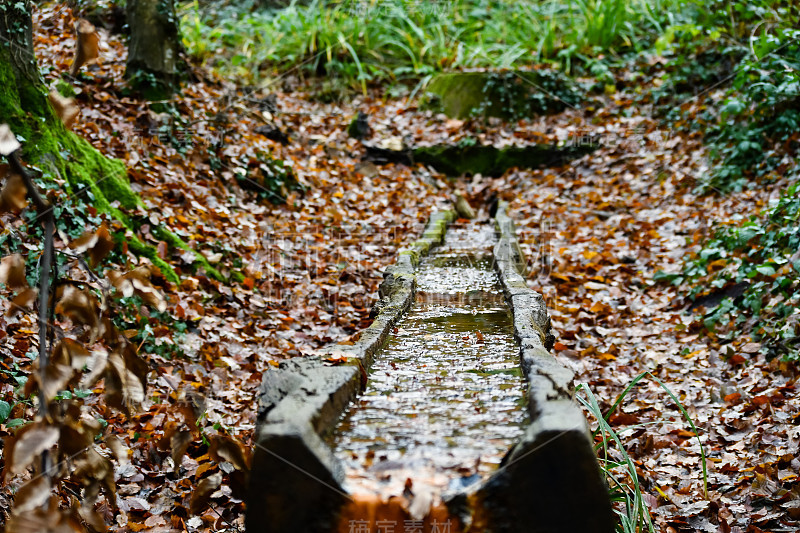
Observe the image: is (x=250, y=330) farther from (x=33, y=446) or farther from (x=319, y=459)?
(x=33, y=446)

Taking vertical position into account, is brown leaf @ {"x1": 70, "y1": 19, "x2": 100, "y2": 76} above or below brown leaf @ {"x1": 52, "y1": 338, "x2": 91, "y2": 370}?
above

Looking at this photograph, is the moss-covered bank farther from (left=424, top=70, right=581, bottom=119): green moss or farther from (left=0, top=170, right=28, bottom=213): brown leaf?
(left=424, top=70, right=581, bottom=119): green moss

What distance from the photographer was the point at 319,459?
5.50 ft

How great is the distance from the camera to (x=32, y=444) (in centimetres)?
124

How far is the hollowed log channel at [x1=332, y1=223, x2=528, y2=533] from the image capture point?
1.70 metres

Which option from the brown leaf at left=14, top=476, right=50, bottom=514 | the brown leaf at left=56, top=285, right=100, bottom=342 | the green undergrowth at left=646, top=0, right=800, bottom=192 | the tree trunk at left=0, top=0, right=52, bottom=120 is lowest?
the brown leaf at left=14, top=476, right=50, bottom=514

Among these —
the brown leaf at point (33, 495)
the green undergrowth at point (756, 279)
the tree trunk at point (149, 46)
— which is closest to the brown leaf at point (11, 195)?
the brown leaf at point (33, 495)

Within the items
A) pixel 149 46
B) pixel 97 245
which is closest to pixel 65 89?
pixel 149 46

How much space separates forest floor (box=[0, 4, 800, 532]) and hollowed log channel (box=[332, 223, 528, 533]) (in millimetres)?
623

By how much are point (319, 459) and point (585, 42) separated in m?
9.94

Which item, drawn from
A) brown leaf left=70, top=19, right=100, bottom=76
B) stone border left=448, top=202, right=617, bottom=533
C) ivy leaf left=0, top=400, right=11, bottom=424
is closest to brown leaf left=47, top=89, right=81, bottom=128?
brown leaf left=70, top=19, right=100, bottom=76

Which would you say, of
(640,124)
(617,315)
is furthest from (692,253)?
(640,124)

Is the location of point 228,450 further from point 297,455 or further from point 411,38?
point 411,38

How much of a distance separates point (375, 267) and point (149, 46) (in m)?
3.41
